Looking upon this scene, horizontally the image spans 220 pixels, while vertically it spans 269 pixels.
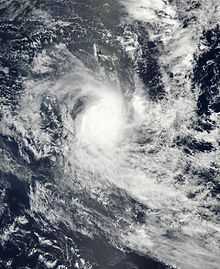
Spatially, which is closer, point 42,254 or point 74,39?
point 42,254

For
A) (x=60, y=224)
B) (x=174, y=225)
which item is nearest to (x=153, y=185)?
(x=174, y=225)

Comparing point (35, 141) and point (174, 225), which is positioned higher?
point (35, 141)

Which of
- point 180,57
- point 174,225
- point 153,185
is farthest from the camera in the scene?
point 180,57

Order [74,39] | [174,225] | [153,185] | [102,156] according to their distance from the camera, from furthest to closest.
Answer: [74,39]
[102,156]
[153,185]
[174,225]

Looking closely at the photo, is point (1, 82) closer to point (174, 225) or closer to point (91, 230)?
point (91, 230)

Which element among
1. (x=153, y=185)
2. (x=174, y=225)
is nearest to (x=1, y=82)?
(x=153, y=185)

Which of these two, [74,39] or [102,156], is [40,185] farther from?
[74,39]

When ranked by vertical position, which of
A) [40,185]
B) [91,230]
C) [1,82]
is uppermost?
[1,82]
